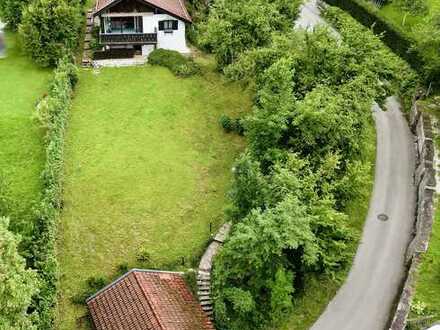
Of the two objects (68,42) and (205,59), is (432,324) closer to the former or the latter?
(205,59)

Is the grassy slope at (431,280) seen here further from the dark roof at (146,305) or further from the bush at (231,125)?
the bush at (231,125)

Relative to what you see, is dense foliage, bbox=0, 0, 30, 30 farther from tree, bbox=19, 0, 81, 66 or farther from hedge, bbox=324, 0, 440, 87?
hedge, bbox=324, 0, 440, 87

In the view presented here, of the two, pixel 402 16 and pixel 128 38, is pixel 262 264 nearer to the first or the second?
pixel 128 38

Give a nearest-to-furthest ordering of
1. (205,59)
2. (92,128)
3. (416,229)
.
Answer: (416,229) < (92,128) < (205,59)

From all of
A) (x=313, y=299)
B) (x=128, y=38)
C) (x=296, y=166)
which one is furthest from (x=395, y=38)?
(x=313, y=299)

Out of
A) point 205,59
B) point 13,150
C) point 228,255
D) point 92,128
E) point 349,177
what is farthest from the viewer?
point 205,59

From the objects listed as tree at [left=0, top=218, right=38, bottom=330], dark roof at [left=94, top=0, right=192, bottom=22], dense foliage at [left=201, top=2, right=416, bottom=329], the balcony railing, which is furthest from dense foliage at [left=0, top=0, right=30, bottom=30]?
tree at [left=0, top=218, right=38, bottom=330]

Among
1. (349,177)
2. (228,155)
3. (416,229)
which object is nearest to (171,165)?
(228,155)
